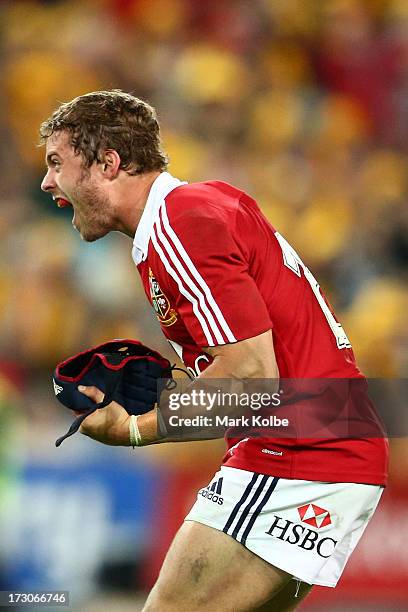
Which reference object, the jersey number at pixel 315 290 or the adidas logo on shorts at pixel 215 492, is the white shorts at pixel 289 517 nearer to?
the adidas logo on shorts at pixel 215 492

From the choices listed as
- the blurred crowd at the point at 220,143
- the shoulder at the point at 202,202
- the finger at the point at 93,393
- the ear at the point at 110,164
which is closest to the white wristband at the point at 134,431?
the finger at the point at 93,393

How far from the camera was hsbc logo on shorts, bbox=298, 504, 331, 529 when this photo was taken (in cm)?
309

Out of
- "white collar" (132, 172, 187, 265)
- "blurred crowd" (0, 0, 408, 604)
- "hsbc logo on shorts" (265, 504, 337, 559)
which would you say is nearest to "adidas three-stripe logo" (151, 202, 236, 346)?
"white collar" (132, 172, 187, 265)

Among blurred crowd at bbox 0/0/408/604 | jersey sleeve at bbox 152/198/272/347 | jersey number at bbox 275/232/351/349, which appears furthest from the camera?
blurred crowd at bbox 0/0/408/604

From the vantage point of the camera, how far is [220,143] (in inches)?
324

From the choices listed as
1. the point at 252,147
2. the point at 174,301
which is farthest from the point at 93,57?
the point at 174,301

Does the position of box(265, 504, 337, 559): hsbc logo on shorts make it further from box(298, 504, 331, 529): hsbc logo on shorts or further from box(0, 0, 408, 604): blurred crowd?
box(0, 0, 408, 604): blurred crowd

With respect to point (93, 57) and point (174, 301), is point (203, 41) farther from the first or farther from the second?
point (174, 301)

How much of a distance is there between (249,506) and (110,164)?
112cm

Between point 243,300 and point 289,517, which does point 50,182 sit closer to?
point 243,300

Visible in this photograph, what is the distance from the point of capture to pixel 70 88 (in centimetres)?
865

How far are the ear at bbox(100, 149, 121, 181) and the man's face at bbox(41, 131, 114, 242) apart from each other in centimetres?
2

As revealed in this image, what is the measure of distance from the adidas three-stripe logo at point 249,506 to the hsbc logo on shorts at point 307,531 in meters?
0.06

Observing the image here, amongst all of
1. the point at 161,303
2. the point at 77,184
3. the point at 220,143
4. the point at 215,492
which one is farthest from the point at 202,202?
the point at 220,143
